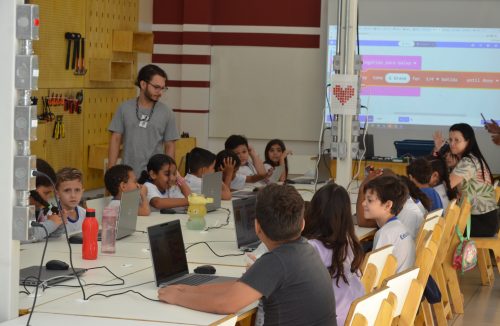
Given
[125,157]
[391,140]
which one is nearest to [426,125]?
[391,140]

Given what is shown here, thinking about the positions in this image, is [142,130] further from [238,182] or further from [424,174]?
[424,174]

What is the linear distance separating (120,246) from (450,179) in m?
3.28

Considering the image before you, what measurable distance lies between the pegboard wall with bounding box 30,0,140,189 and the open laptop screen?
16.7ft

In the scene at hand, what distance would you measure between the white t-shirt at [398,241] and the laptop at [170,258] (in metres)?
1.12

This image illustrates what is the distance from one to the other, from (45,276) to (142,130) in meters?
3.68

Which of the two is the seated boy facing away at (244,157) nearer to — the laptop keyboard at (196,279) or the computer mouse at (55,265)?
the laptop keyboard at (196,279)

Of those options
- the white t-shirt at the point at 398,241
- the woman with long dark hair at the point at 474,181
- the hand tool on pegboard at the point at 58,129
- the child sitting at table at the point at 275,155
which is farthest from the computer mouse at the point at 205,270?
the hand tool on pegboard at the point at 58,129

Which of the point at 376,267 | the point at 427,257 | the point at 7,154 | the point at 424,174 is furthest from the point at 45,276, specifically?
the point at 424,174

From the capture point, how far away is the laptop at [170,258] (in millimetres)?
3916

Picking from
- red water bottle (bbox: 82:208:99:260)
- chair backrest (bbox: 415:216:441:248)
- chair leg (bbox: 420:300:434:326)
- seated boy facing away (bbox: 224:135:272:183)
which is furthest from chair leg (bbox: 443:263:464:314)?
red water bottle (bbox: 82:208:99:260)

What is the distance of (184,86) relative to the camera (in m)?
12.0

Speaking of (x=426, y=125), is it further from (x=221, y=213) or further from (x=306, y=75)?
(x=221, y=213)

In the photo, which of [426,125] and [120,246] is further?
[426,125]

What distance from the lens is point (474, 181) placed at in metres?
7.55
